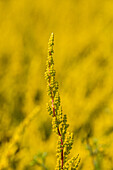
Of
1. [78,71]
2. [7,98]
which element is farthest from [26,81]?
[78,71]

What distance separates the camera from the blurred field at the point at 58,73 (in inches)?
32.9

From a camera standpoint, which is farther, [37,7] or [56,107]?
[37,7]

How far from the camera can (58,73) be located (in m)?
0.90

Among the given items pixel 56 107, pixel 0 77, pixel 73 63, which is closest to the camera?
pixel 56 107

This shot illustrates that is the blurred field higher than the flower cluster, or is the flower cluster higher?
the blurred field

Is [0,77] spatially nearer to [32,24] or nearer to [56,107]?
[32,24]

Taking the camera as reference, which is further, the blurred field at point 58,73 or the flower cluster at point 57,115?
the blurred field at point 58,73

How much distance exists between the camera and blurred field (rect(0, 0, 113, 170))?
83cm

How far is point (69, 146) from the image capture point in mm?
279

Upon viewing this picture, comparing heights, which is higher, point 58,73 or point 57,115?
point 58,73

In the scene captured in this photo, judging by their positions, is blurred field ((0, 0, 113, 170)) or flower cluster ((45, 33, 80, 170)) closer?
flower cluster ((45, 33, 80, 170))

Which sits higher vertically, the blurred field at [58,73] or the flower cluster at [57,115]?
the blurred field at [58,73]

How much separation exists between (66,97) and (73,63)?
0.39ft

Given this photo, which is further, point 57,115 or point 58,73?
point 58,73
